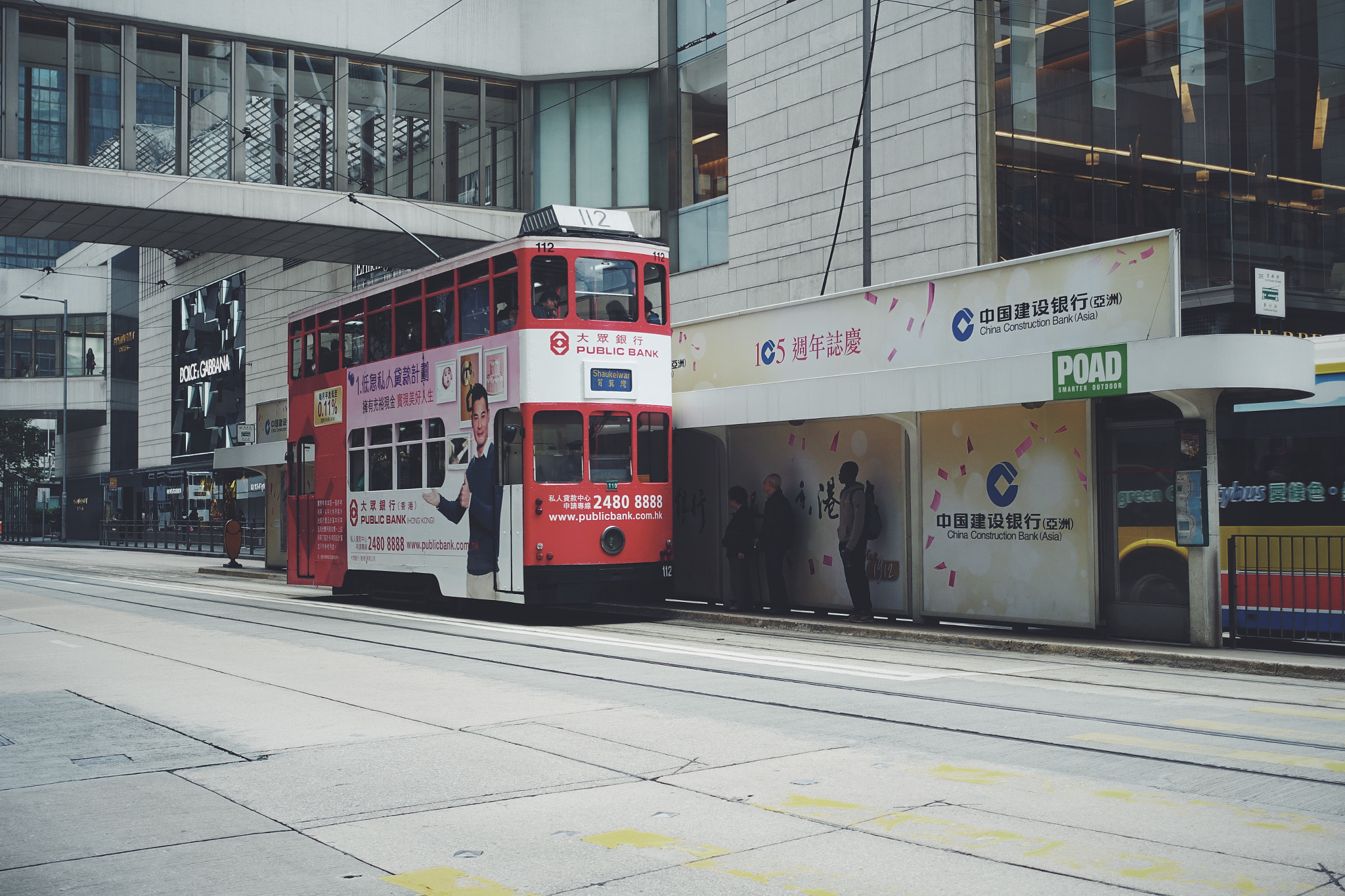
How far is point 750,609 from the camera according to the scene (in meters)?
17.9

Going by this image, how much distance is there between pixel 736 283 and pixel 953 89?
679 centimetres

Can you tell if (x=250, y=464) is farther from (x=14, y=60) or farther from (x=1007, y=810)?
(x=1007, y=810)

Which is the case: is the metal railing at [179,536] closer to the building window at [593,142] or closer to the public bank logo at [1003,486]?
the building window at [593,142]

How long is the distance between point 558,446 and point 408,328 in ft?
11.8

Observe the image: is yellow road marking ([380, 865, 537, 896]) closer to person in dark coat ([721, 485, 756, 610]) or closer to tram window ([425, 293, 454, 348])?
person in dark coat ([721, 485, 756, 610])

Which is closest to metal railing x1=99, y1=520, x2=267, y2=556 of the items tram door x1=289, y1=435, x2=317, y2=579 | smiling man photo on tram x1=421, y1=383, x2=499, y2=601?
tram door x1=289, y1=435, x2=317, y2=579

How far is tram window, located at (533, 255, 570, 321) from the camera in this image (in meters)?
15.7

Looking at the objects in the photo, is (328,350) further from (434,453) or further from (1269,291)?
(1269,291)

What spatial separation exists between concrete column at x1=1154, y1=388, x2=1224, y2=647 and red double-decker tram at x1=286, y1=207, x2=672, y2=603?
21.9 ft

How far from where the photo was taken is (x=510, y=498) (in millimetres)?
15758

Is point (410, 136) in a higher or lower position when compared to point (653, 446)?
higher

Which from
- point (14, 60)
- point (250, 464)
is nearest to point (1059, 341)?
point (250, 464)

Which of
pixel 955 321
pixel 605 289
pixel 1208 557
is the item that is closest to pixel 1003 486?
pixel 955 321

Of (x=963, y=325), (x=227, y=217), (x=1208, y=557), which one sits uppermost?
(x=227, y=217)
